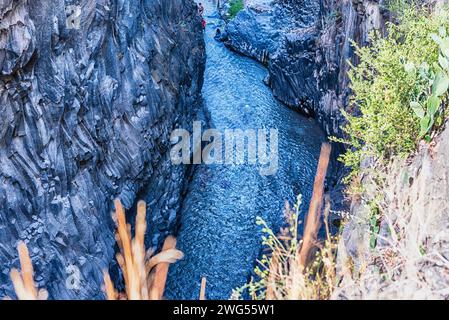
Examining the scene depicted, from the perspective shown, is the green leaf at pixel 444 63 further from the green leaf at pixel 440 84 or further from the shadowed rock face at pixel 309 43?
the shadowed rock face at pixel 309 43

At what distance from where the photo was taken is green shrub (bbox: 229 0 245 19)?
42.8 meters

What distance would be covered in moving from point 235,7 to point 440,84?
125ft

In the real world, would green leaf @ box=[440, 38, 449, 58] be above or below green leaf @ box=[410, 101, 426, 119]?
above

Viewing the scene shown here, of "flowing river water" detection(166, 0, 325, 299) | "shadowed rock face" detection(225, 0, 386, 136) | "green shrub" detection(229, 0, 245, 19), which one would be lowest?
"flowing river water" detection(166, 0, 325, 299)

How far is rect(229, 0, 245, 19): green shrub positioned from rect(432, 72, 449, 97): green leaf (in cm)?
3670

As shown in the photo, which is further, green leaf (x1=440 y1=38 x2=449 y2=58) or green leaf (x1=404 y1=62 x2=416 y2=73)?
green leaf (x1=404 y1=62 x2=416 y2=73)

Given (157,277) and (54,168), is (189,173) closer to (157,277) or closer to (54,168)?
(54,168)

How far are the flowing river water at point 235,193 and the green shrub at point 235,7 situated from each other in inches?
508

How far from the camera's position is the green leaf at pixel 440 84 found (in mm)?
7546

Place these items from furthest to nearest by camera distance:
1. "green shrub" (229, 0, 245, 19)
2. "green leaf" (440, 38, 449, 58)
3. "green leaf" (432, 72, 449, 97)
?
"green shrub" (229, 0, 245, 19) → "green leaf" (440, 38, 449, 58) → "green leaf" (432, 72, 449, 97)

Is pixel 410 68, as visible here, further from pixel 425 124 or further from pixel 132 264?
pixel 132 264

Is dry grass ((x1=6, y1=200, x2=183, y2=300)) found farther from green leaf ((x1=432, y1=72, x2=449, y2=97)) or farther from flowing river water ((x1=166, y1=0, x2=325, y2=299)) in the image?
flowing river water ((x1=166, y1=0, x2=325, y2=299))

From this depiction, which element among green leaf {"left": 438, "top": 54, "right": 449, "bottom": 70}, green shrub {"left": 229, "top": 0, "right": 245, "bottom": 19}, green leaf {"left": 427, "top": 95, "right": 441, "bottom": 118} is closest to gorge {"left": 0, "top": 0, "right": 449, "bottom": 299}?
green leaf {"left": 427, "top": 95, "right": 441, "bottom": 118}

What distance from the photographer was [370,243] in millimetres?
6957
